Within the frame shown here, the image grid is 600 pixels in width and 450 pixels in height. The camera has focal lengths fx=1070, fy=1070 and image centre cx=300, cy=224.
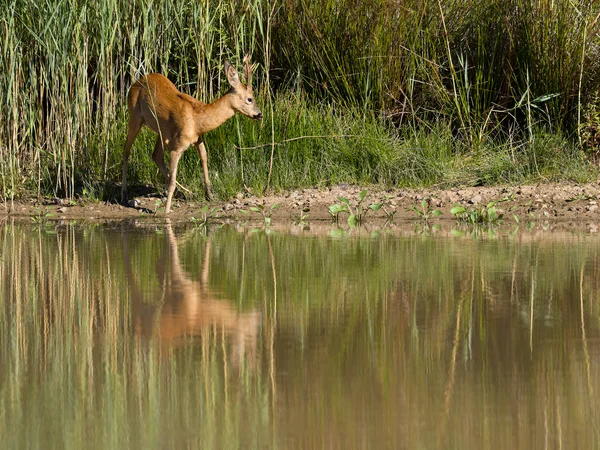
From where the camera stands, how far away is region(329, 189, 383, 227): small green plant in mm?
9930

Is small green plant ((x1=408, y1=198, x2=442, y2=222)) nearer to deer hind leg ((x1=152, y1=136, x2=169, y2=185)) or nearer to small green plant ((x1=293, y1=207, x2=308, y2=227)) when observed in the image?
small green plant ((x1=293, y1=207, x2=308, y2=227))

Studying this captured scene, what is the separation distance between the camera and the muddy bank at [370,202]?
10.2m

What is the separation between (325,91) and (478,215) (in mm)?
3346

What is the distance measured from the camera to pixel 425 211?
1025 cm

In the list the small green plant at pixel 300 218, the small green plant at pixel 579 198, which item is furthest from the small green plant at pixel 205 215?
the small green plant at pixel 579 198

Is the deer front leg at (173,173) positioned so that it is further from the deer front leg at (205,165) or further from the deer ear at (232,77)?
the deer ear at (232,77)

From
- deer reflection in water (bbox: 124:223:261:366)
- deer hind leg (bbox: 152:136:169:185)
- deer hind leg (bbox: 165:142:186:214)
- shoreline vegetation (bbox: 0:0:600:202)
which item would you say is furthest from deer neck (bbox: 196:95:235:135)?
deer reflection in water (bbox: 124:223:261:366)

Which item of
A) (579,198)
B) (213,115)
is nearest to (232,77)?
(213,115)

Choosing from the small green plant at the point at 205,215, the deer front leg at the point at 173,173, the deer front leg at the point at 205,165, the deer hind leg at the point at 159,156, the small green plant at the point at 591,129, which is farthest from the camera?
the small green plant at the point at 591,129

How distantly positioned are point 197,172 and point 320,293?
241 inches

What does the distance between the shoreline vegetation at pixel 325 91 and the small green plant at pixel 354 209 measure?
1189 mm

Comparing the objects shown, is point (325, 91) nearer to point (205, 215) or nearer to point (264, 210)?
point (264, 210)

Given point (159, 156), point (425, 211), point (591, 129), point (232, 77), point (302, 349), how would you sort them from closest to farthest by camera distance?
point (302, 349)
point (425, 211)
point (232, 77)
point (159, 156)
point (591, 129)

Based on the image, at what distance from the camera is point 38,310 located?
5.39m
